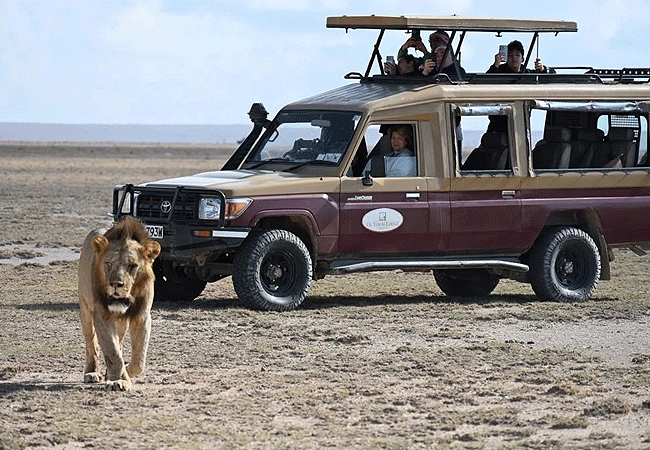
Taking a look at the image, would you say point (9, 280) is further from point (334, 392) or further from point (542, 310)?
point (334, 392)

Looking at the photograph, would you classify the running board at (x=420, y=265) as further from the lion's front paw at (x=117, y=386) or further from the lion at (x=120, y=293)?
the lion's front paw at (x=117, y=386)

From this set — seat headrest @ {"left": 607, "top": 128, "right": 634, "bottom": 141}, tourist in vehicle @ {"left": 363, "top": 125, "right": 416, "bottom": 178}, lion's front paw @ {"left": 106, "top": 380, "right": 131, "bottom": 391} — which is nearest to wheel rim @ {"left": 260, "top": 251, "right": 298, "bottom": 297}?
tourist in vehicle @ {"left": 363, "top": 125, "right": 416, "bottom": 178}

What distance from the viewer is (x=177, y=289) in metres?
14.9

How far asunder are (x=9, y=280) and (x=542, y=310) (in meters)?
6.08

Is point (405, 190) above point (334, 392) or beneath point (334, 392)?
above

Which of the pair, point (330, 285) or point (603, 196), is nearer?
point (603, 196)

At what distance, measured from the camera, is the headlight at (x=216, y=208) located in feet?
44.8

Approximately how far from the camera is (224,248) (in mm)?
13742

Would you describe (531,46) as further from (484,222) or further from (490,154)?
(484,222)

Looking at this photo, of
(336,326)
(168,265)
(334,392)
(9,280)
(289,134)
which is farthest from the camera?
(9,280)

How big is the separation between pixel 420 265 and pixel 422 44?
2.60 m

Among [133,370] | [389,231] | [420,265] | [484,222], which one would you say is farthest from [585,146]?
[133,370]

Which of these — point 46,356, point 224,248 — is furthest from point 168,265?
point 46,356

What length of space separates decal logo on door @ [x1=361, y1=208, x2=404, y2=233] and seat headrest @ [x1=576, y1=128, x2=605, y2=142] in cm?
272
